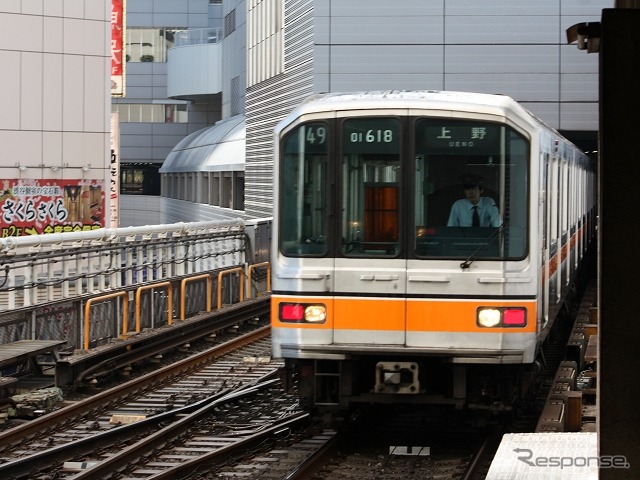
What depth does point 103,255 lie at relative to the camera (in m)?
15.3

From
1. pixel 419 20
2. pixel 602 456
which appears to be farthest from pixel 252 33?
pixel 602 456

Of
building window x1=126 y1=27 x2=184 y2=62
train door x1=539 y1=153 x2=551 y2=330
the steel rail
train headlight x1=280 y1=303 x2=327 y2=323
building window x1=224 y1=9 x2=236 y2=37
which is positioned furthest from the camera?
building window x1=126 y1=27 x2=184 y2=62

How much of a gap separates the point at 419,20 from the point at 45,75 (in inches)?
375

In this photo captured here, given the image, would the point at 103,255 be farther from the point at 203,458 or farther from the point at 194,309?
the point at 203,458

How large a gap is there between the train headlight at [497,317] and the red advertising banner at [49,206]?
22.5 metres

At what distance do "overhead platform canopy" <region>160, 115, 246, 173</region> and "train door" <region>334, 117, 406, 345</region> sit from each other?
32.0 meters

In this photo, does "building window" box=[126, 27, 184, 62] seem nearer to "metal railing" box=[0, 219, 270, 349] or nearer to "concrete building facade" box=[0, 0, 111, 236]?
"concrete building facade" box=[0, 0, 111, 236]

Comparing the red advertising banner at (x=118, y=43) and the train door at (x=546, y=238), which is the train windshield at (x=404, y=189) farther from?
the red advertising banner at (x=118, y=43)

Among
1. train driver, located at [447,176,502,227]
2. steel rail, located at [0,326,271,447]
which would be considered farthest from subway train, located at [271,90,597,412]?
steel rail, located at [0,326,271,447]

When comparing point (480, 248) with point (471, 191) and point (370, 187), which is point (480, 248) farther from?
point (370, 187)

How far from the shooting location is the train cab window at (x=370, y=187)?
30.0ft

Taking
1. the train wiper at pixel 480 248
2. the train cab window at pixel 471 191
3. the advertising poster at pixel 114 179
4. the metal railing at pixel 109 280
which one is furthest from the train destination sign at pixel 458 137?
the advertising poster at pixel 114 179

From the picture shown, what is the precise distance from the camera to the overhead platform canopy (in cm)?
4306

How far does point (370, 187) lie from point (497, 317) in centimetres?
133
